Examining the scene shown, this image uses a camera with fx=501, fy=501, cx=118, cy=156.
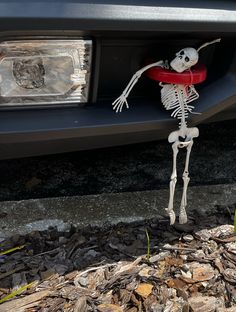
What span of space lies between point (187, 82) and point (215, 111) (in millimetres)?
186

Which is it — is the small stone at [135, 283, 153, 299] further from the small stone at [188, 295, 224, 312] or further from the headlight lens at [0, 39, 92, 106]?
the headlight lens at [0, 39, 92, 106]

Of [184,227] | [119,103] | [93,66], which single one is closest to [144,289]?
[184,227]

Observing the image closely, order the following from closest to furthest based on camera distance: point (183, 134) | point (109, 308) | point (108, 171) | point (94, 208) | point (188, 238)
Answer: point (109, 308) < point (183, 134) < point (188, 238) < point (94, 208) < point (108, 171)

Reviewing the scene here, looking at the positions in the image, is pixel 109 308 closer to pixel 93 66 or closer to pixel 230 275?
pixel 230 275

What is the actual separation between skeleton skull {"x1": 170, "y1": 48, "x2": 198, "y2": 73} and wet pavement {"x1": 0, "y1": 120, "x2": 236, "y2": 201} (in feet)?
2.74

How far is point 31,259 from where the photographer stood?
70.5 inches

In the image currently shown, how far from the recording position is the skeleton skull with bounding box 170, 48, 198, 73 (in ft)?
5.56

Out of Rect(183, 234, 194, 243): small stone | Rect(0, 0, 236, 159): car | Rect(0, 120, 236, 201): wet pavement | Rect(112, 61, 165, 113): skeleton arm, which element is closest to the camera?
Rect(0, 0, 236, 159): car

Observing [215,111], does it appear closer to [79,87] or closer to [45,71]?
[79,87]

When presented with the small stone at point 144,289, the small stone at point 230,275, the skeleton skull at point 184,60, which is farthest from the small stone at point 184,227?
the skeleton skull at point 184,60

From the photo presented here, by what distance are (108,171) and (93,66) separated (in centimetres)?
93

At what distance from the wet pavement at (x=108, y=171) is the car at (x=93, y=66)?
0.60 meters

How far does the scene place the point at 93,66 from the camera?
5.60ft

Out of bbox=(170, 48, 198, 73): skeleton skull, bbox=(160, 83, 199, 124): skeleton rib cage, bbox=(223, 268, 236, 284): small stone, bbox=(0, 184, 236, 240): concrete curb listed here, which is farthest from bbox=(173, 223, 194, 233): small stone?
bbox=(170, 48, 198, 73): skeleton skull
